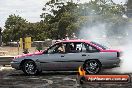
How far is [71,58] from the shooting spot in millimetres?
15281

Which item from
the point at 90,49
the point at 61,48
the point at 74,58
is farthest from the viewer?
the point at 61,48

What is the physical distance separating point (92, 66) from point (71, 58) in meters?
0.90

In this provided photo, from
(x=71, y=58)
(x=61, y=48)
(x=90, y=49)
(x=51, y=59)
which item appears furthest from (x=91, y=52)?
(x=51, y=59)

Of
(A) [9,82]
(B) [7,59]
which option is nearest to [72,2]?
(B) [7,59]

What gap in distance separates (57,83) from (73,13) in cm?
7620

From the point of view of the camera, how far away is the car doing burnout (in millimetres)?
15078

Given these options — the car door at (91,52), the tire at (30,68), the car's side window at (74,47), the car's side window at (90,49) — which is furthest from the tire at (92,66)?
the tire at (30,68)

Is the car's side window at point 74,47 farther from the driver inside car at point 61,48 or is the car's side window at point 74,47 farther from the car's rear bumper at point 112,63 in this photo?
the car's rear bumper at point 112,63

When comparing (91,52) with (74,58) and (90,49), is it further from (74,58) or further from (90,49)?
(74,58)

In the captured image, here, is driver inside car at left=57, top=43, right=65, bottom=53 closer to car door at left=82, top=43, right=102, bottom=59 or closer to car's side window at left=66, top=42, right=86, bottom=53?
car's side window at left=66, top=42, right=86, bottom=53

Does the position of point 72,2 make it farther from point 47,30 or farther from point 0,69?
point 0,69

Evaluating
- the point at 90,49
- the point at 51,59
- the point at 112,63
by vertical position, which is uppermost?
the point at 90,49

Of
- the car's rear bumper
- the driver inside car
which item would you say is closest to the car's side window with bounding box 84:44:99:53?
the car's rear bumper

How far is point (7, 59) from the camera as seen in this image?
19.7 meters
